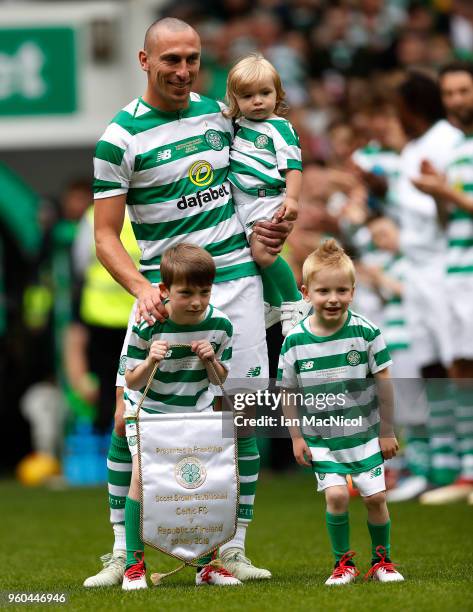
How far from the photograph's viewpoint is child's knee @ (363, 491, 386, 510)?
5.96m

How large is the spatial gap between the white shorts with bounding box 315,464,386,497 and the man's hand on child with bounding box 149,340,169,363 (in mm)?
779

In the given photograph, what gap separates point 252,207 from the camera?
6.48m

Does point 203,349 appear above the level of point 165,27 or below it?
below

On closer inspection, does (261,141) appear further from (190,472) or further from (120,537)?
(120,537)

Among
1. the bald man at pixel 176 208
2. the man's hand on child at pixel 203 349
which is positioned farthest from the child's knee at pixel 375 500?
the man's hand on child at pixel 203 349

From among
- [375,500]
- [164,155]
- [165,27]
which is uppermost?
[165,27]

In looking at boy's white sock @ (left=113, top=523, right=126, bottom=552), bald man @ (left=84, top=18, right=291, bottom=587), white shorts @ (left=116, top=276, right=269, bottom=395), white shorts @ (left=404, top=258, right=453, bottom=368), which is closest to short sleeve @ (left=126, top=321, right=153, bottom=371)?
bald man @ (left=84, top=18, right=291, bottom=587)

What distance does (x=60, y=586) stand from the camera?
20.5ft

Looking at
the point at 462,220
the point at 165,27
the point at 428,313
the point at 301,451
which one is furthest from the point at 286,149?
the point at 428,313

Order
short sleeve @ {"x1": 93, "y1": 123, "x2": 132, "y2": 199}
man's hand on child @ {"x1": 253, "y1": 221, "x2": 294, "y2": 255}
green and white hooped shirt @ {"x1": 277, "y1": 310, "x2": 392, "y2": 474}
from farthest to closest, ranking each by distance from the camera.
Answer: man's hand on child @ {"x1": 253, "y1": 221, "x2": 294, "y2": 255} → short sleeve @ {"x1": 93, "y1": 123, "x2": 132, "y2": 199} → green and white hooped shirt @ {"x1": 277, "y1": 310, "x2": 392, "y2": 474}

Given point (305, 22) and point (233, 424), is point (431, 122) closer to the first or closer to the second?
point (233, 424)

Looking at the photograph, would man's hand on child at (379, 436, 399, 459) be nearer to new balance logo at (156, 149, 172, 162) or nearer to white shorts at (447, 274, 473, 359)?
new balance logo at (156, 149, 172, 162)

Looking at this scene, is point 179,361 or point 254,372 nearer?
point 179,361

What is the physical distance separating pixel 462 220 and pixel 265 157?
3129 millimetres
